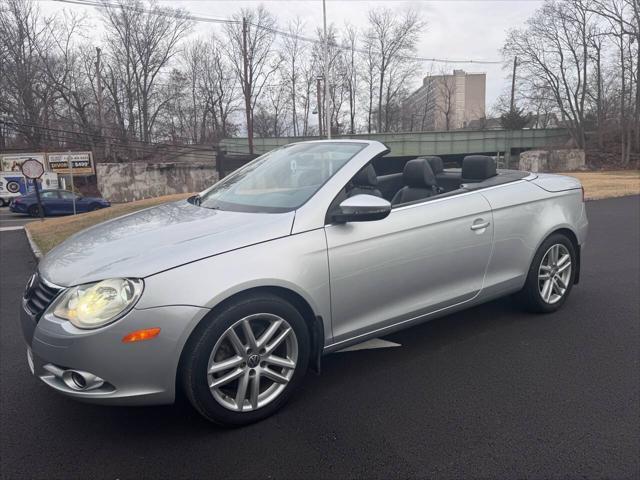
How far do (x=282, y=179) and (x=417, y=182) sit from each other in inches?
49.3

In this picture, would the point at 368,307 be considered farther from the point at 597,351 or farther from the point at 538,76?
the point at 538,76

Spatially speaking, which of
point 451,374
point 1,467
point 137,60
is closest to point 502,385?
point 451,374

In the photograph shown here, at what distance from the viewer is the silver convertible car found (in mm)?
2305

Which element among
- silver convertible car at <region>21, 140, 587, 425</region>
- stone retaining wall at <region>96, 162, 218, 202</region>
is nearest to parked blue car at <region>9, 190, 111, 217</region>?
stone retaining wall at <region>96, 162, 218, 202</region>

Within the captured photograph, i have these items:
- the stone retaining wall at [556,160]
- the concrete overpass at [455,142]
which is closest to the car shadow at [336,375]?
the concrete overpass at [455,142]

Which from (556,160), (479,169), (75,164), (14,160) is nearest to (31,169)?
(479,169)

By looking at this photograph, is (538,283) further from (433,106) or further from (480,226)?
(433,106)

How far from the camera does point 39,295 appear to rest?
2.58m

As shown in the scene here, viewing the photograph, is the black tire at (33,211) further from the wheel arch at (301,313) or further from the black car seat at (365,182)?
the wheel arch at (301,313)

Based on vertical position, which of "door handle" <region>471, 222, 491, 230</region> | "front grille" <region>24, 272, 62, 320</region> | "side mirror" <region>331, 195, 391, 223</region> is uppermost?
"side mirror" <region>331, 195, 391, 223</region>

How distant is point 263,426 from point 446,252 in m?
1.68

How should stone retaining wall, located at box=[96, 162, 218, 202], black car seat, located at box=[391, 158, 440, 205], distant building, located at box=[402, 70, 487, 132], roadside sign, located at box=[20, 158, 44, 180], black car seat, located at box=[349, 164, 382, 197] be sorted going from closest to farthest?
black car seat, located at box=[349, 164, 382, 197] < black car seat, located at box=[391, 158, 440, 205] < roadside sign, located at box=[20, 158, 44, 180] < stone retaining wall, located at box=[96, 162, 218, 202] < distant building, located at box=[402, 70, 487, 132]

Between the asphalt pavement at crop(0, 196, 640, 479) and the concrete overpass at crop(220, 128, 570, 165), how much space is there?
3658 cm

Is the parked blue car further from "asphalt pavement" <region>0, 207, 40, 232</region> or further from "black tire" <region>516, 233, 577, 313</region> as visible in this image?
"black tire" <region>516, 233, 577, 313</region>
